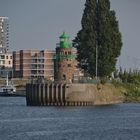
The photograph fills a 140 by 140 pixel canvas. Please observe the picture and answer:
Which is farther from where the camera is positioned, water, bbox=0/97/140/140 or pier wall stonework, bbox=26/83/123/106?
pier wall stonework, bbox=26/83/123/106

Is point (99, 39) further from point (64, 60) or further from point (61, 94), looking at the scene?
point (61, 94)

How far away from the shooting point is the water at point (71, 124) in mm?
101688

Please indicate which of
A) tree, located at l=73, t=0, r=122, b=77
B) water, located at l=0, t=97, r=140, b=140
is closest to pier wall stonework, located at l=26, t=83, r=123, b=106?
water, located at l=0, t=97, r=140, b=140

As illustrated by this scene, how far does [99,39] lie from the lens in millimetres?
181000

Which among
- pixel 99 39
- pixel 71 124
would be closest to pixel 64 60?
pixel 99 39

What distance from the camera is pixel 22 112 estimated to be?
493ft

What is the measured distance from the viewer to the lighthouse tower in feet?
574

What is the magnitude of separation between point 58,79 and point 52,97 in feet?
30.1

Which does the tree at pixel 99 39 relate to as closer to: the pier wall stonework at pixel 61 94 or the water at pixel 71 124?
the pier wall stonework at pixel 61 94

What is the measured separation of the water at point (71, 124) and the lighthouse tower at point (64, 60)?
1552 centimetres

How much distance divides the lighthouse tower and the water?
15515 millimetres

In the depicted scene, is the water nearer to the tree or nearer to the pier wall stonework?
the pier wall stonework

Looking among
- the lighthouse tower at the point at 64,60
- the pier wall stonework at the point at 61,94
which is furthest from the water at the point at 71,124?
the lighthouse tower at the point at 64,60

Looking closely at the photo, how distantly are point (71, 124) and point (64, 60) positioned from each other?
56.6 m
